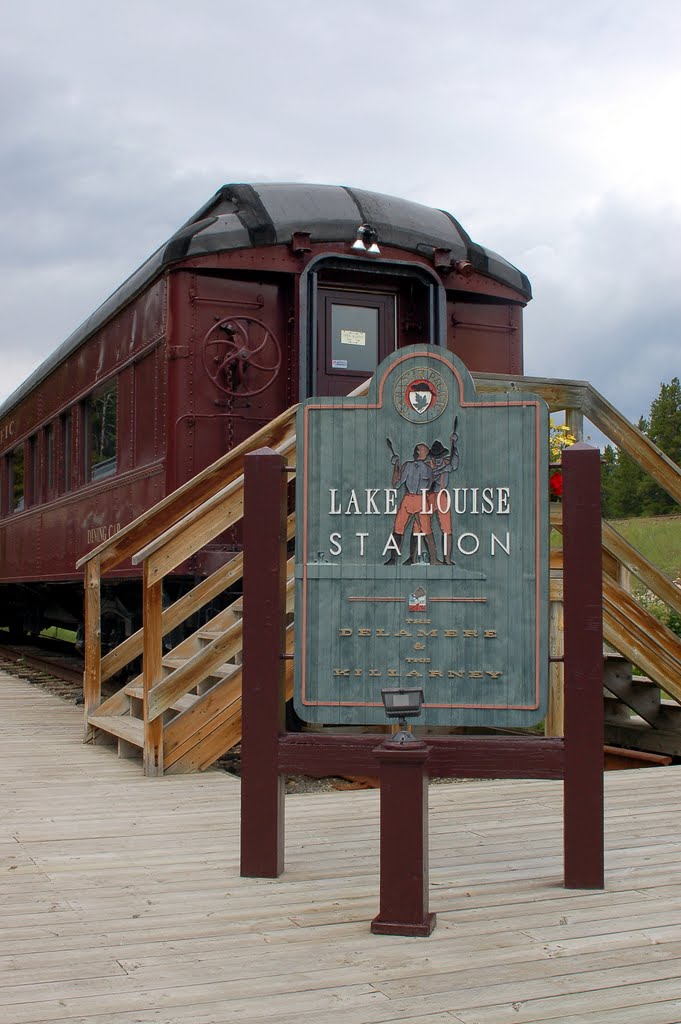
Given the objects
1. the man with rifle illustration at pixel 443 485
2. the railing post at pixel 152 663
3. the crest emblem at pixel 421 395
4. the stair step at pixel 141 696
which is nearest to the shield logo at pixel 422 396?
the crest emblem at pixel 421 395

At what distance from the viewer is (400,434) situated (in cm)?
433

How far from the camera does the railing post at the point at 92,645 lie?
7715 mm

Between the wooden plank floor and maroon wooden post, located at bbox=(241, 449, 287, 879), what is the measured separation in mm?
166

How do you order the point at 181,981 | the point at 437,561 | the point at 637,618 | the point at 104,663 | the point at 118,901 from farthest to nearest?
1. the point at 104,663
2. the point at 637,618
3. the point at 437,561
4. the point at 118,901
5. the point at 181,981

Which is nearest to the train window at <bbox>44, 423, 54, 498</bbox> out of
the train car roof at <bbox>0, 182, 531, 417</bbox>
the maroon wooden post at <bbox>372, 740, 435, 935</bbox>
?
the train car roof at <bbox>0, 182, 531, 417</bbox>

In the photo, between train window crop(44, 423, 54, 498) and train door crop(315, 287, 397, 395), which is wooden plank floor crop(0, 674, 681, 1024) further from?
train window crop(44, 423, 54, 498)

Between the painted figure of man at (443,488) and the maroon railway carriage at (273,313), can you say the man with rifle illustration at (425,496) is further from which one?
the maroon railway carriage at (273,313)

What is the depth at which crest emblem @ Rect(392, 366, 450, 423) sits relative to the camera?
14.2 ft

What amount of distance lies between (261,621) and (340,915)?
3.64 ft

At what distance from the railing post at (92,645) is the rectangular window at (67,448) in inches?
157

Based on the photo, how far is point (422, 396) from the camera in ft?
14.2

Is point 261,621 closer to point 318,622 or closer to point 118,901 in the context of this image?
point 318,622

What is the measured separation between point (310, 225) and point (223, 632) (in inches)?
113

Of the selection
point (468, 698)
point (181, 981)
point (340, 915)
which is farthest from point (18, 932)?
point (468, 698)
